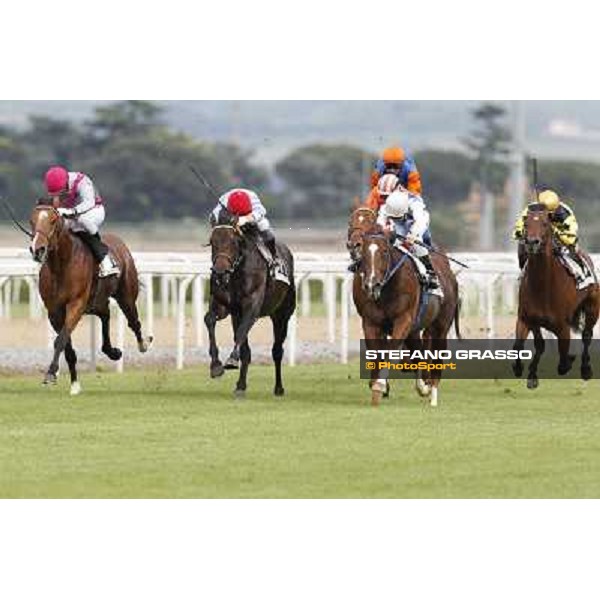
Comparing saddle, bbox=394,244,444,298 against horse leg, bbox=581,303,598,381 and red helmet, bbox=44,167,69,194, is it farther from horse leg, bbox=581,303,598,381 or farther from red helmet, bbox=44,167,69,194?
horse leg, bbox=581,303,598,381

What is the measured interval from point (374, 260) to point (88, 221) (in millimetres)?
2652

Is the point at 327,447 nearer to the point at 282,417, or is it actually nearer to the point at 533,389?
the point at 282,417

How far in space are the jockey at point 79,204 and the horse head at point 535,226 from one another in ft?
11.0

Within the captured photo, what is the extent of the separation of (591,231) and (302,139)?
47.1 metres

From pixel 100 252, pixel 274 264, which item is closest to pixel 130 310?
pixel 100 252

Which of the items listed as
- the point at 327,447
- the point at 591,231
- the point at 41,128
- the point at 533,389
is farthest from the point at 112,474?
the point at 41,128

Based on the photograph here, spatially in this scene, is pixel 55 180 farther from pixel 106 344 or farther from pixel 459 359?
pixel 459 359

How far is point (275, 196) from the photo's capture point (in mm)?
102312

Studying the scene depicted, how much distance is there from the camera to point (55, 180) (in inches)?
698

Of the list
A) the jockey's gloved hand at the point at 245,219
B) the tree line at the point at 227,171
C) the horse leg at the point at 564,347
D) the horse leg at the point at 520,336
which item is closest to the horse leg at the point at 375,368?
the jockey's gloved hand at the point at 245,219

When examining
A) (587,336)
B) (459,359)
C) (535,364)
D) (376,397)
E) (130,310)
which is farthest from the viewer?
(459,359)

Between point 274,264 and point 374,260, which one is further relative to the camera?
point 274,264

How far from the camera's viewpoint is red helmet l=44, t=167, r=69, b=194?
17703 millimetres

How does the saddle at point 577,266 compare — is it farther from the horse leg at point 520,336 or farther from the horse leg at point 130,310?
the horse leg at point 130,310
